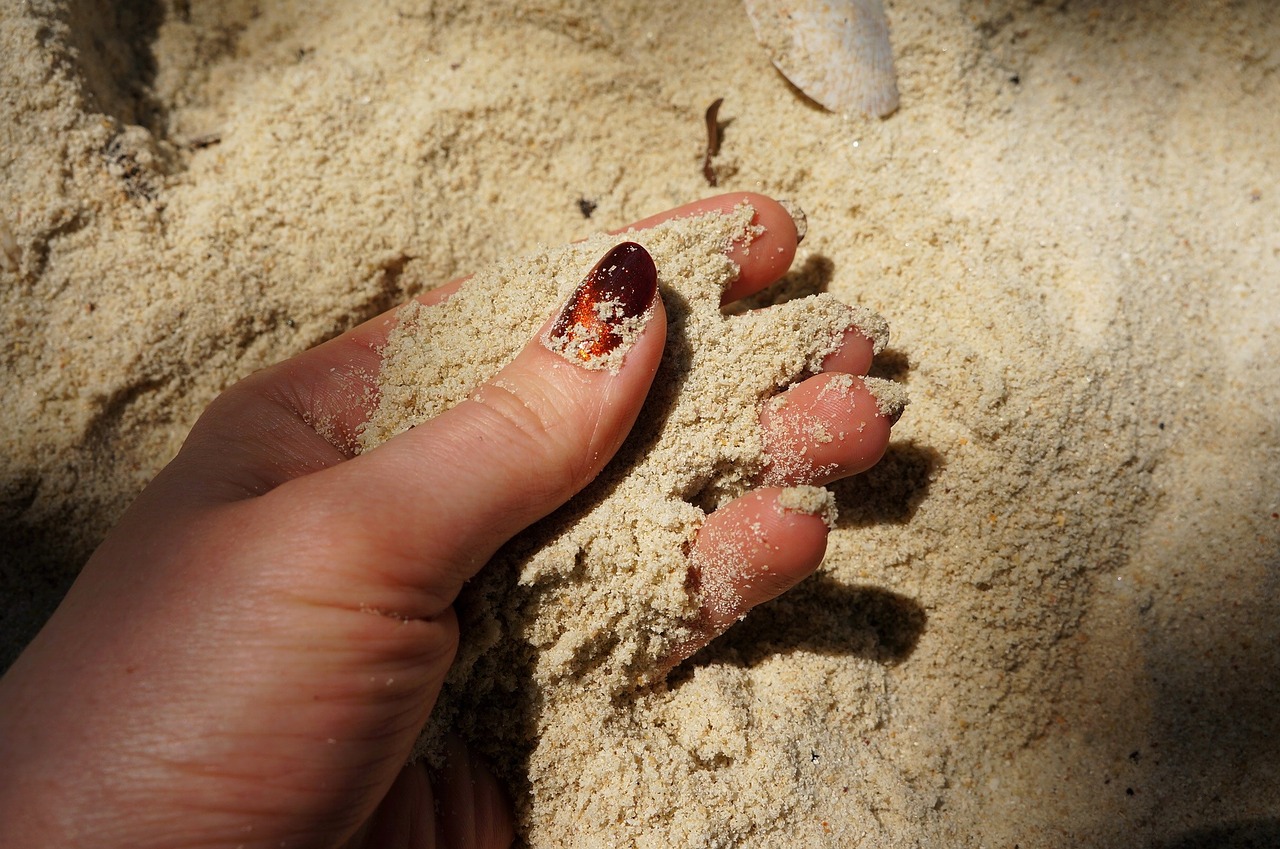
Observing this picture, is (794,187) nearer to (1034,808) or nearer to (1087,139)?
(1087,139)

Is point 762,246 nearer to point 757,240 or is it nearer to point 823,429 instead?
point 757,240

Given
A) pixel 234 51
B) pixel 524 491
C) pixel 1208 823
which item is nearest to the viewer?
pixel 524 491

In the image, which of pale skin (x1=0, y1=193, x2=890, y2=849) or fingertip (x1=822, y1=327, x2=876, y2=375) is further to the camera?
fingertip (x1=822, y1=327, x2=876, y2=375)

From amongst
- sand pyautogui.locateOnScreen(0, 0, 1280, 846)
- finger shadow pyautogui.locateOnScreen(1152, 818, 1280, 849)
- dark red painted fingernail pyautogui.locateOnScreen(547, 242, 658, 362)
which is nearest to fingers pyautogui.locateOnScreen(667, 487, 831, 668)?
sand pyautogui.locateOnScreen(0, 0, 1280, 846)

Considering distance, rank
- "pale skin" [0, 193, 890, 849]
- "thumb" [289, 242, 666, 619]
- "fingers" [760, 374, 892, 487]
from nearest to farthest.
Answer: "pale skin" [0, 193, 890, 849]
"thumb" [289, 242, 666, 619]
"fingers" [760, 374, 892, 487]

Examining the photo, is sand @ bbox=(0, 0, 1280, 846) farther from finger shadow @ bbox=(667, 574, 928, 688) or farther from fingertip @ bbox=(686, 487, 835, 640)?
fingertip @ bbox=(686, 487, 835, 640)

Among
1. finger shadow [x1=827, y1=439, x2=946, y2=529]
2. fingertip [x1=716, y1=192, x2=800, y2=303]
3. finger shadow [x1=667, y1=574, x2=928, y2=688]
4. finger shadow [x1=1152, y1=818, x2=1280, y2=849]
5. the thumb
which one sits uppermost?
the thumb

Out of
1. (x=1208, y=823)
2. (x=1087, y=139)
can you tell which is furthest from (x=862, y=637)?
(x=1087, y=139)

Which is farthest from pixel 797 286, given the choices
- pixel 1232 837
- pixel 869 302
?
pixel 1232 837
